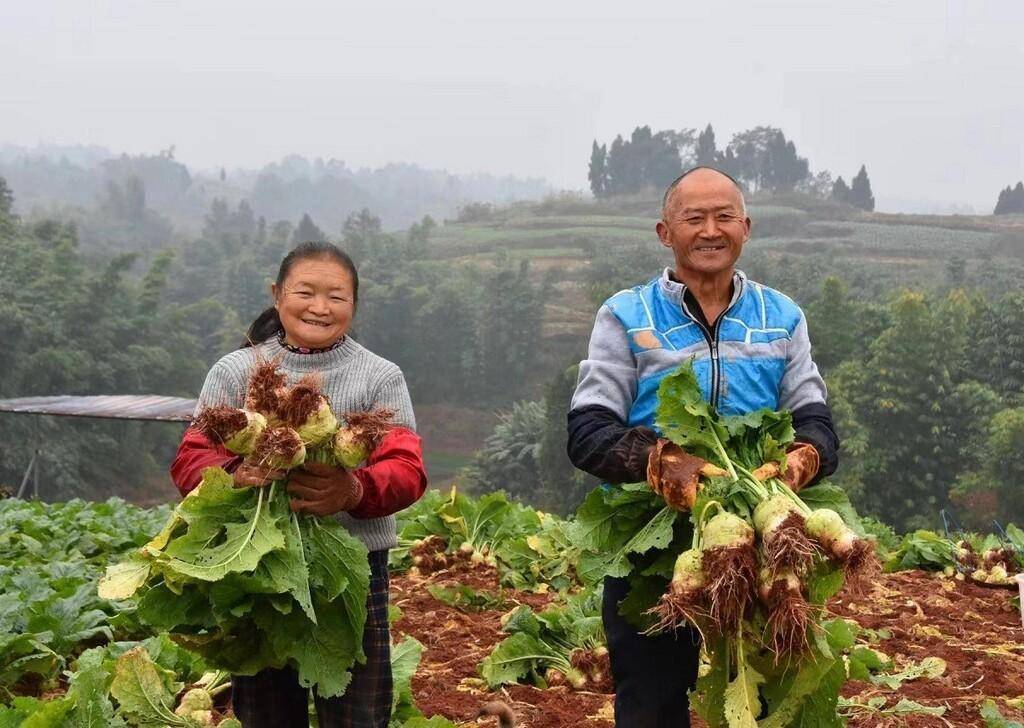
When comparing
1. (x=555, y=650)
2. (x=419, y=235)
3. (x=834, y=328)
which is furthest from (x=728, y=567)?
(x=419, y=235)

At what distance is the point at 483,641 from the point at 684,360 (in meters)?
3.30

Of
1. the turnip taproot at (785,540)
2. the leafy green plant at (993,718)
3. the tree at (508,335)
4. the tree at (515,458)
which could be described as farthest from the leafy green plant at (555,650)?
the tree at (508,335)

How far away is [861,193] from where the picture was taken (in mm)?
64688

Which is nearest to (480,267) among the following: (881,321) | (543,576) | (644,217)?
(644,217)

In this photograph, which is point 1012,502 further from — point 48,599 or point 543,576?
point 48,599

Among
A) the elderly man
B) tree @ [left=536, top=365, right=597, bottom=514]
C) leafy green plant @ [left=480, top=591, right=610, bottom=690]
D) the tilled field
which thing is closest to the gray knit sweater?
the elderly man

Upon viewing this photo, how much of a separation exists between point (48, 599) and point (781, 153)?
66745 mm

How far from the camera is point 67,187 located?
405 ft

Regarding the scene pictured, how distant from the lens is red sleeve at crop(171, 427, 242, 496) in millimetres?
2727

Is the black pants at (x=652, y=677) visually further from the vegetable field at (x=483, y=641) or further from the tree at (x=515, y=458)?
the tree at (x=515, y=458)

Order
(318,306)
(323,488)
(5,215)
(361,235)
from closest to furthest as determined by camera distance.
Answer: (323,488)
(318,306)
(5,215)
(361,235)

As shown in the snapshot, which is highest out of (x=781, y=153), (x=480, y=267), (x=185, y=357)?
(x=781, y=153)

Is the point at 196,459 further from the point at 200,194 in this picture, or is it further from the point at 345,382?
the point at 200,194

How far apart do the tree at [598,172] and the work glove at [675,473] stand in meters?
71.3
